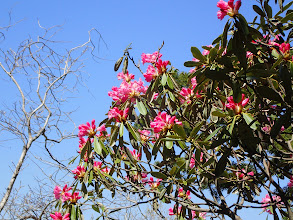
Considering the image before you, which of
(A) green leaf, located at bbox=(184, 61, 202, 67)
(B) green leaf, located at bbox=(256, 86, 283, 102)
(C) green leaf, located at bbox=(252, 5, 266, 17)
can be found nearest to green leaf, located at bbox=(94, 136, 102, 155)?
(A) green leaf, located at bbox=(184, 61, 202, 67)

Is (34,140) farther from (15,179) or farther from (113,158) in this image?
(113,158)

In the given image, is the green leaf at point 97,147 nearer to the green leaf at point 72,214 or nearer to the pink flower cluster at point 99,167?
the pink flower cluster at point 99,167

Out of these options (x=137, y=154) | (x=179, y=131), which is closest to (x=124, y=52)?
(x=137, y=154)

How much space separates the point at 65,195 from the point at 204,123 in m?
1.19

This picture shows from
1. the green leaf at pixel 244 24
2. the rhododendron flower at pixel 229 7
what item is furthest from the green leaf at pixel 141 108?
the green leaf at pixel 244 24

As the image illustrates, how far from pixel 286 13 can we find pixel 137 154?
1365 millimetres

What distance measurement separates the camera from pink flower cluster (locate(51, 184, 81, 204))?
8.71 ft

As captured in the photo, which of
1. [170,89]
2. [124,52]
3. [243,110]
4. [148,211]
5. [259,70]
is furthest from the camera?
[148,211]

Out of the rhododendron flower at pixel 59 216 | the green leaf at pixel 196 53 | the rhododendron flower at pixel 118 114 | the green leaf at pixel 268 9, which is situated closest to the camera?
the green leaf at pixel 196 53

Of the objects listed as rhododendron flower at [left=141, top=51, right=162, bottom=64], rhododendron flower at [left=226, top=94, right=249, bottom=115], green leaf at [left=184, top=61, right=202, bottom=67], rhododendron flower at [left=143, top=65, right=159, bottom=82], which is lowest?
rhododendron flower at [left=226, top=94, right=249, bottom=115]

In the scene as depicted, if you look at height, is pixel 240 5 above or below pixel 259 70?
above

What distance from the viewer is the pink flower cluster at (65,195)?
2.65 meters

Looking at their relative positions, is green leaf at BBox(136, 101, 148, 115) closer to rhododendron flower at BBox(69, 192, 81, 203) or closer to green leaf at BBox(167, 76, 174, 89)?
green leaf at BBox(167, 76, 174, 89)

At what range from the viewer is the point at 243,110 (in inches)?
67.3
